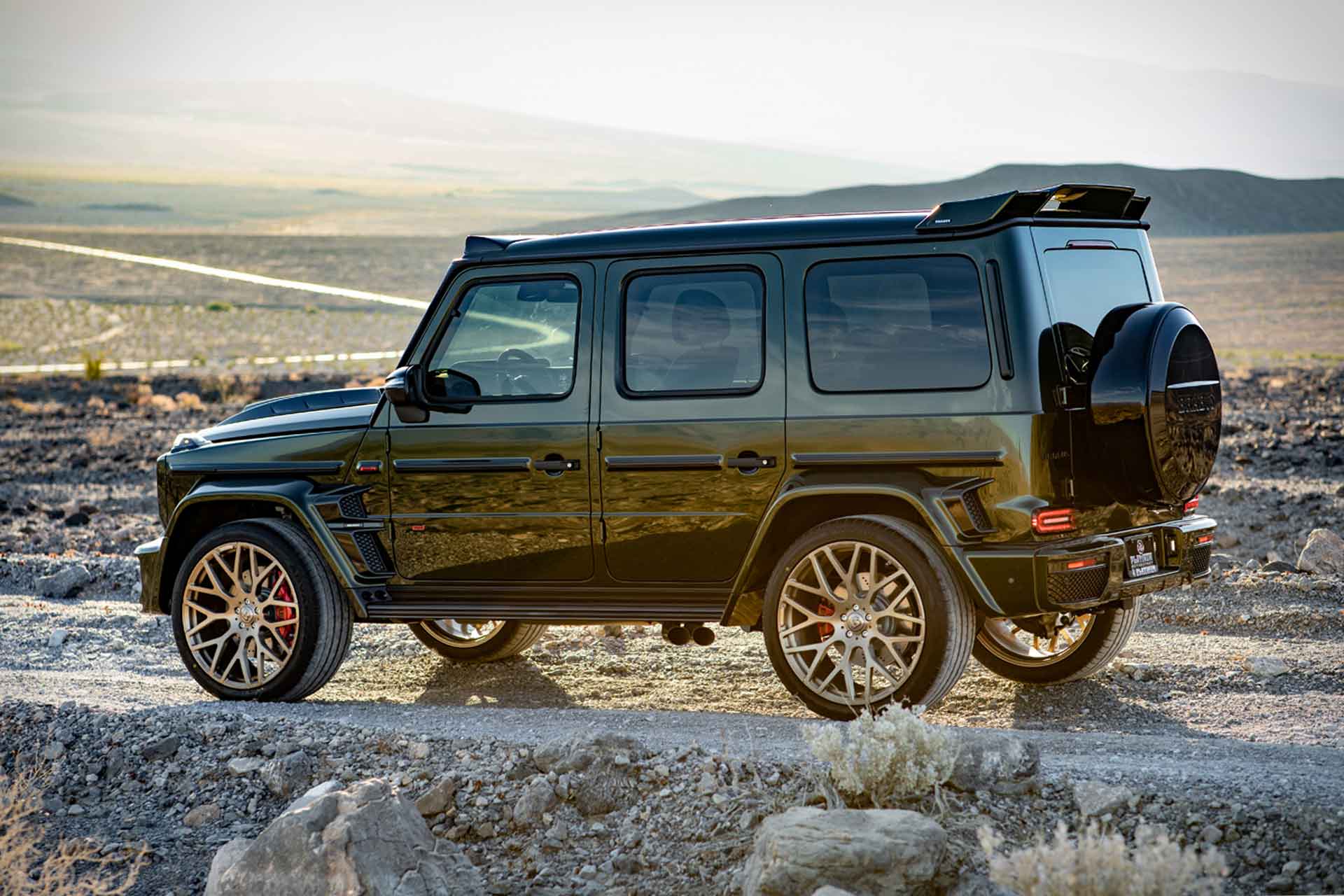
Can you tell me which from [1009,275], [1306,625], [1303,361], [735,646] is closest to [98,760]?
[735,646]

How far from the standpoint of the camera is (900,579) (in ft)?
21.3

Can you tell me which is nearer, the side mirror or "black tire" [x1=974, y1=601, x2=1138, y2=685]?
the side mirror

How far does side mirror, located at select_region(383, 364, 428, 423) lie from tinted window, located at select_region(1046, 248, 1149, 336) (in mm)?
2893

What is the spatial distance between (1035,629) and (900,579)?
156cm

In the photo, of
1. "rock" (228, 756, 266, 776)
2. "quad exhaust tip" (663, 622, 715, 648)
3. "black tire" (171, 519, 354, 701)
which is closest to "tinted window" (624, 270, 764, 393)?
"quad exhaust tip" (663, 622, 715, 648)

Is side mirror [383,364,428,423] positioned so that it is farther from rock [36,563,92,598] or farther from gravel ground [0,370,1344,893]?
rock [36,563,92,598]

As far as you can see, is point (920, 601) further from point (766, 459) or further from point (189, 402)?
point (189, 402)

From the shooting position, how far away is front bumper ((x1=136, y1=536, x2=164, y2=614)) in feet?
25.8

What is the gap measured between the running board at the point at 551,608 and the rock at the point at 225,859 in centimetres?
190

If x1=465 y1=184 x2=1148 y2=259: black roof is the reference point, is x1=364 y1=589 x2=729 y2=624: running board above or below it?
below

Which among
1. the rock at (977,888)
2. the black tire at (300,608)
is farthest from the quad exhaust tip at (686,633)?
the rock at (977,888)

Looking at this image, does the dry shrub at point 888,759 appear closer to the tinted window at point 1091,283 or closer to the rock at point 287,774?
the tinted window at point 1091,283

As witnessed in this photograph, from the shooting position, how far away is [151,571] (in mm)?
7898

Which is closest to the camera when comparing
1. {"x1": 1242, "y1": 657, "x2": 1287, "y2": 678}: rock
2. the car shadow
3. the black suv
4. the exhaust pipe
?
the black suv
